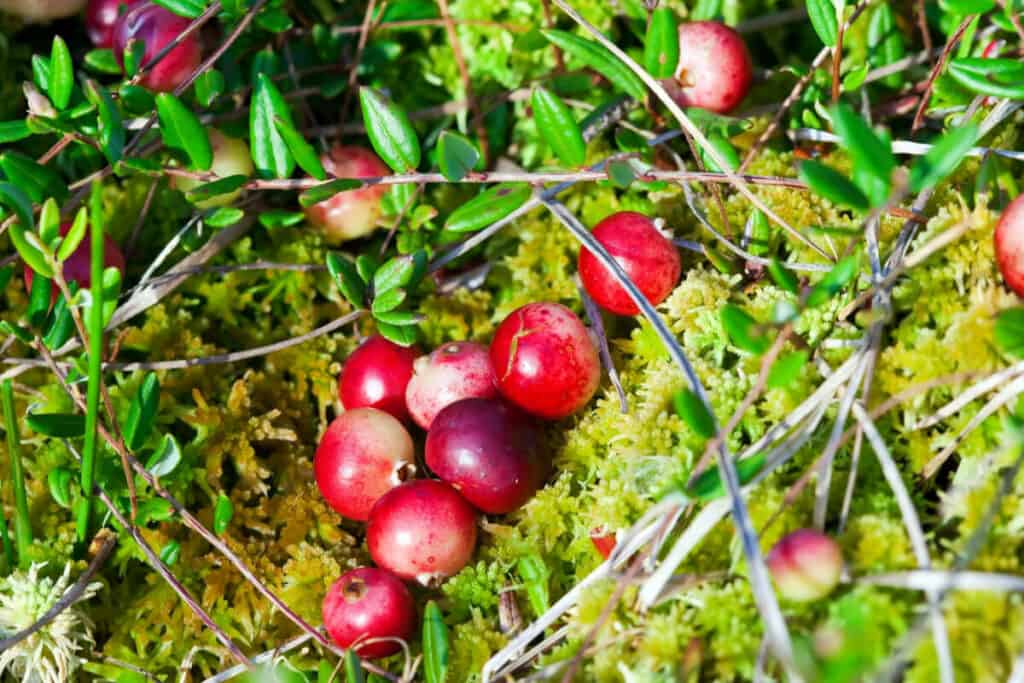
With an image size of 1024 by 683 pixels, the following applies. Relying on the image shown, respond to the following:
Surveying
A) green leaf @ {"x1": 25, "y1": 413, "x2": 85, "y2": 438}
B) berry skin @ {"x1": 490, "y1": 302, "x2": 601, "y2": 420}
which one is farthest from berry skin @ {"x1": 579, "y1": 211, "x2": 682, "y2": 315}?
green leaf @ {"x1": 25, "y1": 413, "x2": 85, "y2": 438}

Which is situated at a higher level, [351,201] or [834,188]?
[834,188]

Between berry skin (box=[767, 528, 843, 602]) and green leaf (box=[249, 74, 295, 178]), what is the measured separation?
1353 mm

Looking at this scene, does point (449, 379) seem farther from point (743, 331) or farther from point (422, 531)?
point (743, 331)

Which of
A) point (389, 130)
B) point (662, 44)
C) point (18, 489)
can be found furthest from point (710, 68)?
point (18, 489)

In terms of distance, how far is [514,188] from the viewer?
1.94m

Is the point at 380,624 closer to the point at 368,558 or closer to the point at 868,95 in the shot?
the point at 368,558

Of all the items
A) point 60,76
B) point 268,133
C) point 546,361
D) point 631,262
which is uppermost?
point 60,76

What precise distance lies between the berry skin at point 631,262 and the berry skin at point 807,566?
699 mm

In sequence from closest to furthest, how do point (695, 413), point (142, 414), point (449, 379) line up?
1. point (695, 413)
2. point (142, 414)
3. point (449, 379)

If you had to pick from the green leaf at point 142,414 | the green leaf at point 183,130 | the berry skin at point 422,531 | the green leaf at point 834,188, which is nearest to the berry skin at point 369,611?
Answer: the berry skin at point 422,531

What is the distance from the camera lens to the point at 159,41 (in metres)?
2.26

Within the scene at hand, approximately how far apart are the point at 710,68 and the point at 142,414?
59.9 inches

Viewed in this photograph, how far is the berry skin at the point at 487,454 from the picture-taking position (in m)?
1.81

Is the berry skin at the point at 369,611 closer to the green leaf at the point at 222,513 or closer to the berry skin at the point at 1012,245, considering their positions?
the green leaf at the point at 222,513
